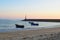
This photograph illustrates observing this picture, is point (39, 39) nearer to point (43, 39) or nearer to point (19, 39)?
point (43, 39)

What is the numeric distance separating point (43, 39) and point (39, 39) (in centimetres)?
29

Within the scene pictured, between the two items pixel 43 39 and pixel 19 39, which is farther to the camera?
pixel 43 39

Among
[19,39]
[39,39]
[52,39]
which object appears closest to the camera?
[19,39]

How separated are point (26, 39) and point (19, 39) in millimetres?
447

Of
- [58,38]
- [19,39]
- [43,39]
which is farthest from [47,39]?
[19,39]

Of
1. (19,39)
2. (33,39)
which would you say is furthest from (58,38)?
(19,39)

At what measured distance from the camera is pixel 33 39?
923cm

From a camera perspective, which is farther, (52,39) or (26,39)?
(52,39)

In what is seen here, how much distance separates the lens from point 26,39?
8828 millimetres

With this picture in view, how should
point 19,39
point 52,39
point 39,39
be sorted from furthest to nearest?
1. point 52,39
2. point 39,39
3. point 19,39

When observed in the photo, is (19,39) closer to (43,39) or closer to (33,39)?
(33,39)

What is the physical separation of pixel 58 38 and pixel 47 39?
1.06m

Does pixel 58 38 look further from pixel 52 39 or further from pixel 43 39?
pixel 43 39

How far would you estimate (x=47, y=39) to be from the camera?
31.8ft
